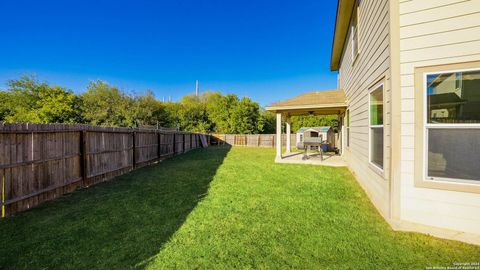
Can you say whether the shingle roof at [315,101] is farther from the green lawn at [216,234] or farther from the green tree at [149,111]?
the green tree at [149,111]

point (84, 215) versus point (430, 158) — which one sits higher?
point (430, 158)

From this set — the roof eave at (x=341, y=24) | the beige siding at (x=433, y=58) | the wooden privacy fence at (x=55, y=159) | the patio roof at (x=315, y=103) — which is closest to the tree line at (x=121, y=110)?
the patio roof at (x=315, y=103)

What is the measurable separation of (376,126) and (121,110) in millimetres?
26198

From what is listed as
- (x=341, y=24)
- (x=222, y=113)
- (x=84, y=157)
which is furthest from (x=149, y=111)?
(x=341, y=24)

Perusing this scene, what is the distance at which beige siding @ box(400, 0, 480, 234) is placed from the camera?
271 centimetres

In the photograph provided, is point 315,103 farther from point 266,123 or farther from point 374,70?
point 266,123

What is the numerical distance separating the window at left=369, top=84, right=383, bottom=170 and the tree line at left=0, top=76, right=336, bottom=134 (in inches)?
824

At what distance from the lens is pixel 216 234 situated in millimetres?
2967

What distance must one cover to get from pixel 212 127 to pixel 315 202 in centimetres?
2696

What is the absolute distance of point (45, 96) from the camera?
22062 millimetres

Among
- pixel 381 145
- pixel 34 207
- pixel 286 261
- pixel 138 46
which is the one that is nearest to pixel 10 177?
pixel 34 207

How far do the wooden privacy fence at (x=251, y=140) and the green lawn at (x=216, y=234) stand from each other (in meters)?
17.5

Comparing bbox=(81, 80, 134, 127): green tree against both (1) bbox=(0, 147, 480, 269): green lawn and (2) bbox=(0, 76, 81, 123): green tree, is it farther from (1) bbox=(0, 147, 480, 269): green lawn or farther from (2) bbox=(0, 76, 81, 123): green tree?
(1) bbox=(0, 147, 480, 269): green lawn

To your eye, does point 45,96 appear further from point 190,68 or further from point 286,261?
point 286,261
